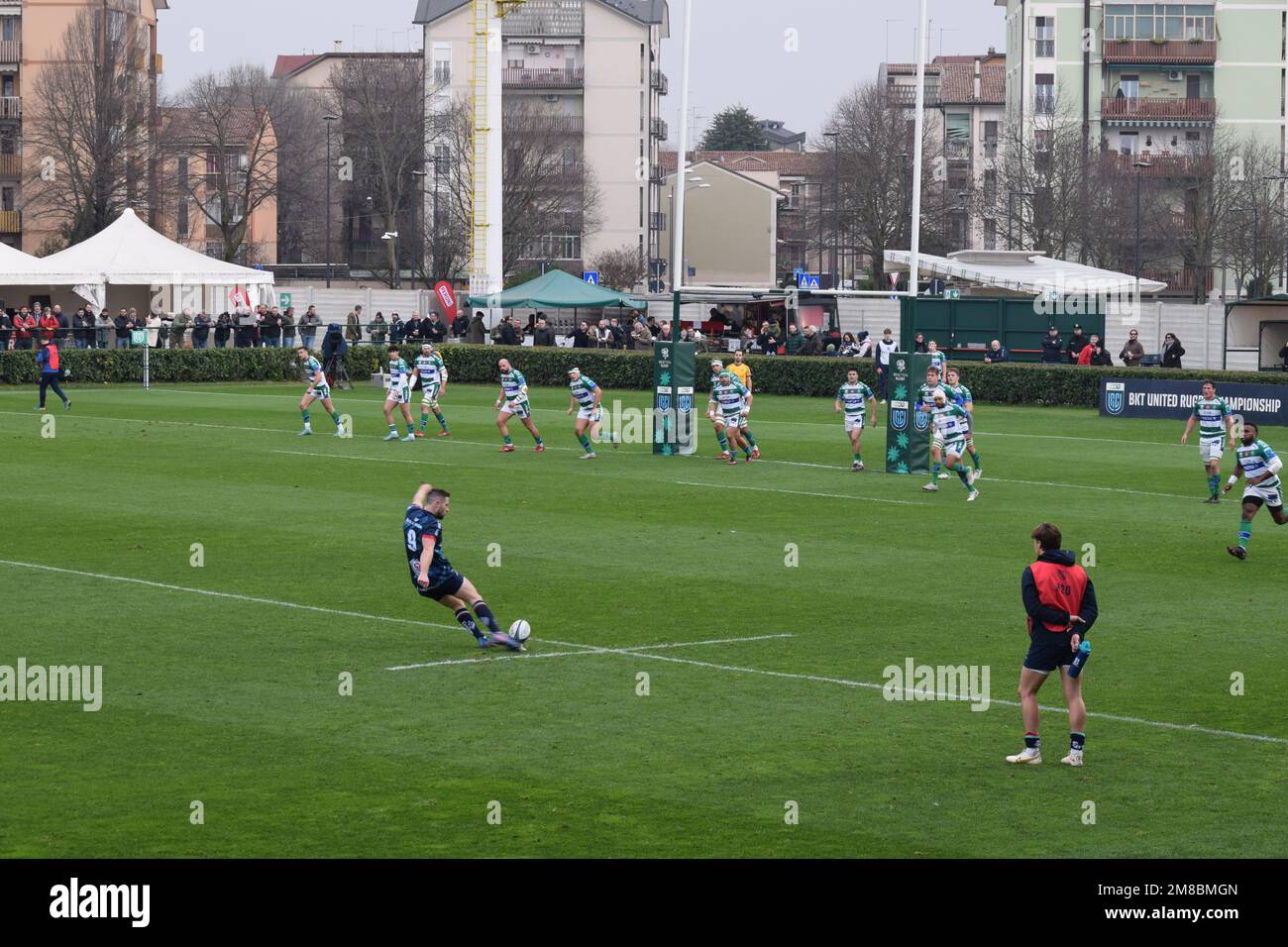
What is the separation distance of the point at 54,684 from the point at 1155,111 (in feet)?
284

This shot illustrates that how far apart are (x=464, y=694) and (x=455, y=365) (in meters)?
45.5

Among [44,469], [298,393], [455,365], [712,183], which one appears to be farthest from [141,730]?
[712,183]

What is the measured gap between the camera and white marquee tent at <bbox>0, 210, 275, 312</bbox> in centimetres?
6000

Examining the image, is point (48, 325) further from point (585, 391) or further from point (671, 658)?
point (671, 658)

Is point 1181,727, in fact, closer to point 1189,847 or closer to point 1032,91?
point 1189,847

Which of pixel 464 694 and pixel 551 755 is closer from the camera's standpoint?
pixel 551 755

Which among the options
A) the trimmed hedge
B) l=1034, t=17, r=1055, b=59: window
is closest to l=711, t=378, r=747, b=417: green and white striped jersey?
the trimmed hedge

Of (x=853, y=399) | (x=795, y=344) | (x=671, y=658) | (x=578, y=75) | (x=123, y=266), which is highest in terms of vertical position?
(x=578, y=75)

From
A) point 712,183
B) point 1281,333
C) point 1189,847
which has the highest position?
point 712,183

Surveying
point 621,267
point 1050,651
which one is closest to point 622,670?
point 1050,651

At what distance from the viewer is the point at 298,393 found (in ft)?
181

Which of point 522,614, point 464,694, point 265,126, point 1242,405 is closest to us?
point 464,694

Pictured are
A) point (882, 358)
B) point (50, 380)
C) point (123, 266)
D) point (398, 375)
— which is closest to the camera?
point (398, 375)

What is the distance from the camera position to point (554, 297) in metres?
65.5
